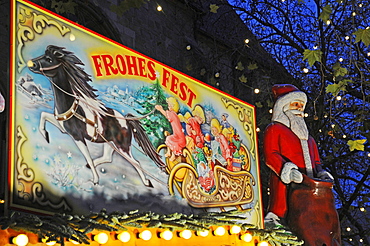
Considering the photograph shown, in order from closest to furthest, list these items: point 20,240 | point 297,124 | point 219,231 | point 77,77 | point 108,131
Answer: point 20,240, point 77,77, point 108,131, point 219,231, point 297,124

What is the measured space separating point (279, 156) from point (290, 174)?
0.86 feet

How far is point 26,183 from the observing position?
364cm

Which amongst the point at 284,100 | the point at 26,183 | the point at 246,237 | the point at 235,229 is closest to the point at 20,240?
the point at 26,183

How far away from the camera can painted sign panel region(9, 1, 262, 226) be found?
150 inches

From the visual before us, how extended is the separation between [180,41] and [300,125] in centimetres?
703

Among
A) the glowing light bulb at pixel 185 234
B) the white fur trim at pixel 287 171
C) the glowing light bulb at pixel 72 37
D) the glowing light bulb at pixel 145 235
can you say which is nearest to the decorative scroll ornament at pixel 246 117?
the white fur trim at pixel 287 171

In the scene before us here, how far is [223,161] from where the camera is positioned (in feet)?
17.9

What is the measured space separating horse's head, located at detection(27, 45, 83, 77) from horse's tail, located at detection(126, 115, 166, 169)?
679 millimetres

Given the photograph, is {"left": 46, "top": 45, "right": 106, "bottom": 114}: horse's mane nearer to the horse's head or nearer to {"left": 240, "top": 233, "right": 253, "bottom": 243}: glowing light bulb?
the horse's head

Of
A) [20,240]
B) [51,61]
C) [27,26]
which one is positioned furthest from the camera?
[51,61]

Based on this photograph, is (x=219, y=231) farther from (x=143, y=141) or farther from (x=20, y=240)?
(x=20, y=240)

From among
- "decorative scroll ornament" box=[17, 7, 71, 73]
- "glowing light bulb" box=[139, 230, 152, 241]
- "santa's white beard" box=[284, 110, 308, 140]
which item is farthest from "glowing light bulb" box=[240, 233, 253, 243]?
"santa's white beard" box=[284, 110, 308, 140]

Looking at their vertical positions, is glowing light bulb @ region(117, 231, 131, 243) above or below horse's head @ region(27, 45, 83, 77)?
below

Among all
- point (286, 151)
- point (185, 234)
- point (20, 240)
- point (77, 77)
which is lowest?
point (185, 234)
